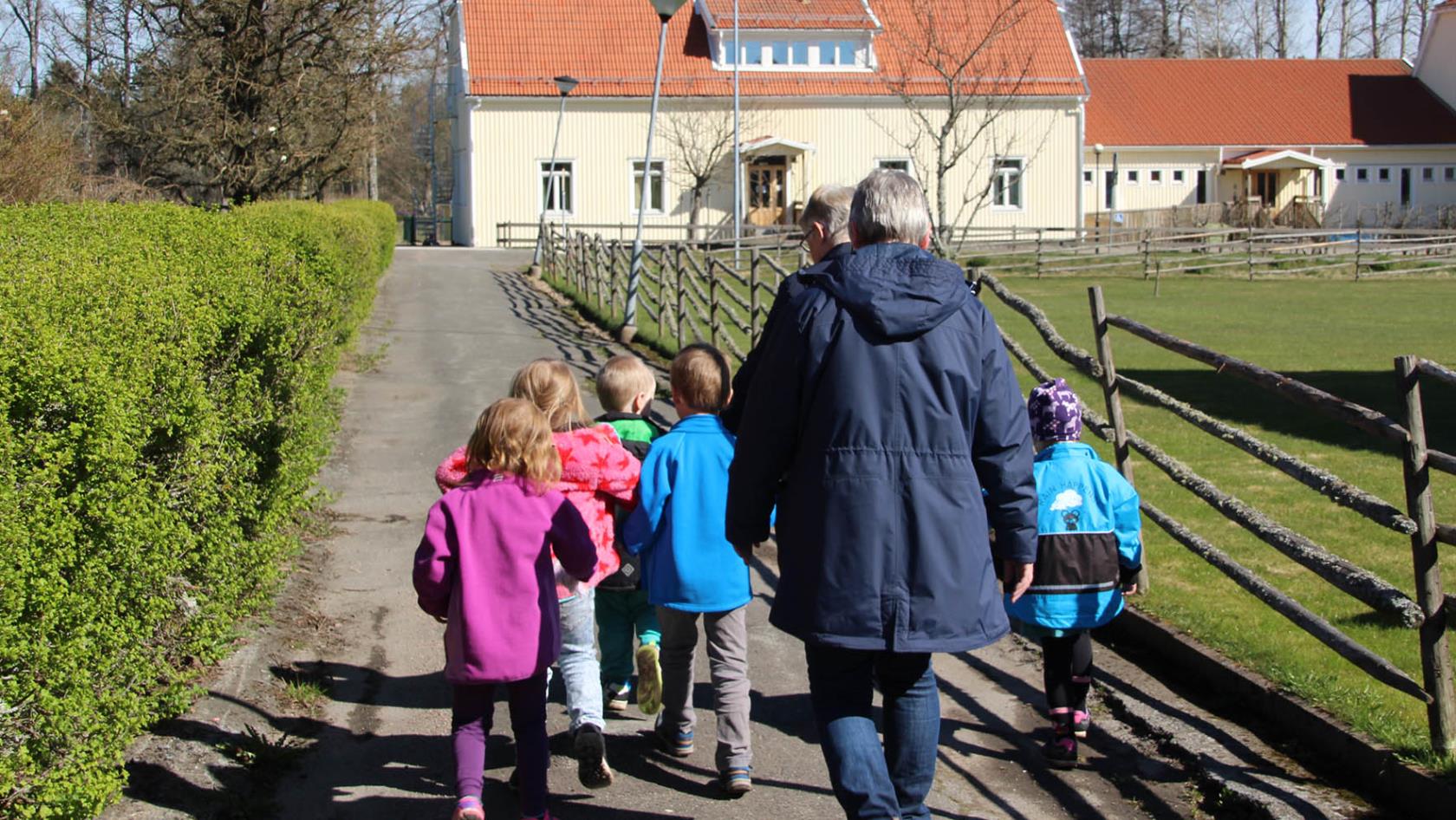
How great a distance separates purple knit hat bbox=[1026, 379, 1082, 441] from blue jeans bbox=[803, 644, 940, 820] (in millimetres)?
1852

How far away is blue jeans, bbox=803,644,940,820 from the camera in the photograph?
12.2 ft

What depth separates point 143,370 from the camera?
427cm

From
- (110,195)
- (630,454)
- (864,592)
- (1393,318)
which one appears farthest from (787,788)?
(1393,318)

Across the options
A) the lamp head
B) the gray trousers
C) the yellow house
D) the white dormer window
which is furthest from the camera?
the white dormer window

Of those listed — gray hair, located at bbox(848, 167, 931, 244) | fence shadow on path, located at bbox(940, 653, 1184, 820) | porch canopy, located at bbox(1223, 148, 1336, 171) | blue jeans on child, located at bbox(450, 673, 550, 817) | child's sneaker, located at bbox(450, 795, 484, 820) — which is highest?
porch canopy, located at bbox(1223, 148, 1336, 171)

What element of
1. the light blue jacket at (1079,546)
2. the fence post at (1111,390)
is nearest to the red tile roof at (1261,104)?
the fence post at (1111,390)

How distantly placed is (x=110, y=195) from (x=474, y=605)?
52.0 feet

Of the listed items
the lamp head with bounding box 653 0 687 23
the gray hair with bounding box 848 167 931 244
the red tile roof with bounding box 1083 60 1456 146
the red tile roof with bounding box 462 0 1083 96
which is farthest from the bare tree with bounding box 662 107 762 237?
the gray hair with bounding box 848 167 931 244

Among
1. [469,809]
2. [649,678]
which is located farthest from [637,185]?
[469,809]

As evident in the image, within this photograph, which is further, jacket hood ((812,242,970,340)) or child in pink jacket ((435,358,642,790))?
child in pink jacket ((435,358,642,790))

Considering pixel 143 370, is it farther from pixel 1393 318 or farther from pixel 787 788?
pixel 1393 318

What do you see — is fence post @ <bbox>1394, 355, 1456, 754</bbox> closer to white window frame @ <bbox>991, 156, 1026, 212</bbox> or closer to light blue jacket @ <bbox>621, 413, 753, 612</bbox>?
light blue jacket @ <bbox>621, 413, 753, 612</bbox>

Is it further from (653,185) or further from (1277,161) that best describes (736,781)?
(1277,161)

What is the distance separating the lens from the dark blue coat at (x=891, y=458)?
357 cm
